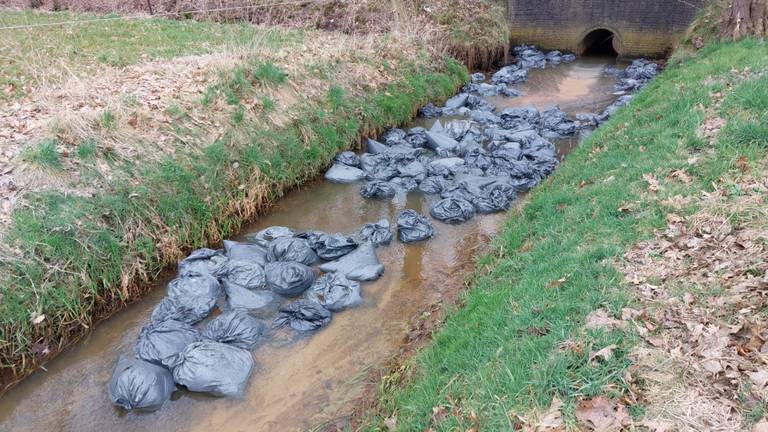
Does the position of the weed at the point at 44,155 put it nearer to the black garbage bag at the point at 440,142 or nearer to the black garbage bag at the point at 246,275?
the black garbage bag at the point at 246,275

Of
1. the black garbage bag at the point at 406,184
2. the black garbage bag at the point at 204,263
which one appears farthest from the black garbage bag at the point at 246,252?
the black garbage bag at the point at 406,184

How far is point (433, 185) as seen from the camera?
774 cm

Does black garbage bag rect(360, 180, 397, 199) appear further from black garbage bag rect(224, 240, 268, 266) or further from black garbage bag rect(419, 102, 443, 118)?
black garbage bag rect(419, 102, 443, 118)

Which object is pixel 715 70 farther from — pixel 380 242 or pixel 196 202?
pixel 196 202

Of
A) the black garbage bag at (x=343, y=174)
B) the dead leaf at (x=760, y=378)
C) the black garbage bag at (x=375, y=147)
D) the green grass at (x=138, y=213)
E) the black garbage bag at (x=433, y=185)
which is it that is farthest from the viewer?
the black garbage bag at (x=375, y=147)

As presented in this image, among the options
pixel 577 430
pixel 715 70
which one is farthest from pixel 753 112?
pixel 577 430

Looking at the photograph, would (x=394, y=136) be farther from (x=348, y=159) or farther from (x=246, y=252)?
(x=246, y=252)

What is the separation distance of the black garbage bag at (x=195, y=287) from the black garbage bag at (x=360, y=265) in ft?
3.98

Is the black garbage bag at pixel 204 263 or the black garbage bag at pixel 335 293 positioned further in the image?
the black garbage bag at pixel 204 263

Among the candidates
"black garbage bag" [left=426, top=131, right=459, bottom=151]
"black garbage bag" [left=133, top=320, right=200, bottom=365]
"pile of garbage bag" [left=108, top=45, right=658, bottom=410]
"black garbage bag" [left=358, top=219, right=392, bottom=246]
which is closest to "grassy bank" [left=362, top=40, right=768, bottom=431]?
"pile of garbage bag" [left=108, top=45, right=658, bottom=410]

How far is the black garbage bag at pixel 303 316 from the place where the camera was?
4.96 metres

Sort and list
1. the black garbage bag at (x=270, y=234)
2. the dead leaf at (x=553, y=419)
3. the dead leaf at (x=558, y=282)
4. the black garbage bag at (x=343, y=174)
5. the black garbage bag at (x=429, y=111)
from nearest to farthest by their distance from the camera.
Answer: the dead leaf at (x=553, y=419) < the dead leaf at (x=558, y=282) < the black garbage bag at (x=270, y=234) < the black garbage bag at (x=343, y=174) < the black garbage bag at (x=429, y=111)

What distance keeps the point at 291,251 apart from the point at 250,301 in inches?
33.4

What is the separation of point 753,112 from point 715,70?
2.95 meters
